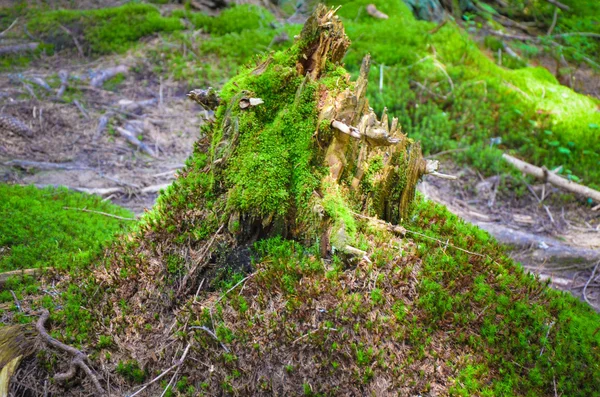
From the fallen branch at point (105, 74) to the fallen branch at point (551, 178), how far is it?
835cm

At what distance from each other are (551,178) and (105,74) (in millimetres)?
9284

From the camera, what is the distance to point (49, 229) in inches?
194

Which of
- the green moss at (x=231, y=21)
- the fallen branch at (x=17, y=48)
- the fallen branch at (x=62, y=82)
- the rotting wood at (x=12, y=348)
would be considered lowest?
the fallen branch at (x=62, y=82)

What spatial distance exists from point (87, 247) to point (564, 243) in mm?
6268

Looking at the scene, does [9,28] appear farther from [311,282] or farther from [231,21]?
[311,282]

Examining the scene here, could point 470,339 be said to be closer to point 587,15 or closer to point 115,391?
point 115,391

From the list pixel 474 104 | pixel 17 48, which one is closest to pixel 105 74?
pixel 17 48

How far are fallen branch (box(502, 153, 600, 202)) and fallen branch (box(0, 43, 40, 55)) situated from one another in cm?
1088

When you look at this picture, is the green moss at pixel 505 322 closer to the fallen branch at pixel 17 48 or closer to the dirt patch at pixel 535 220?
the dirt patch at pixel 535 220

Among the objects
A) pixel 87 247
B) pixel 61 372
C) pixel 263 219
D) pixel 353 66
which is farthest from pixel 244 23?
pixel 61 372

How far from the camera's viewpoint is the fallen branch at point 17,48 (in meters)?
10.7

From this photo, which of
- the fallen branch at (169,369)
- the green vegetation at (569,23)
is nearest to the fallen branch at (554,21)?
the green vegetation at (569,23)

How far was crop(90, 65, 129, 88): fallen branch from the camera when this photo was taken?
9.91 metres

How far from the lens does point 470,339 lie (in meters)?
3.16
